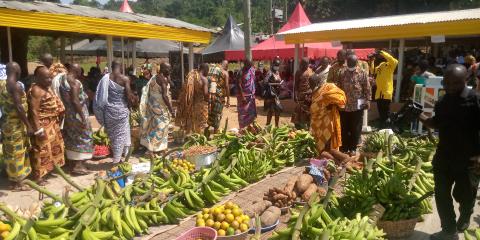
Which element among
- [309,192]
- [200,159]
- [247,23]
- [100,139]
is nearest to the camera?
[309,192]

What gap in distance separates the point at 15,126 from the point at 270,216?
379cm

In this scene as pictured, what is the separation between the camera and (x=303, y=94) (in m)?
8.45

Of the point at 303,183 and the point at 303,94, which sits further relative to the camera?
the point at 303,94

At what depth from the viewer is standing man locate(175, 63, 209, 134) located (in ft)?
27.2

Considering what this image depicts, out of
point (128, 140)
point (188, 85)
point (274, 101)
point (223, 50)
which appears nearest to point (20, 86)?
point (128, 140)

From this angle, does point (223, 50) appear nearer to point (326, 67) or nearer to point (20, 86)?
point (326, 67)

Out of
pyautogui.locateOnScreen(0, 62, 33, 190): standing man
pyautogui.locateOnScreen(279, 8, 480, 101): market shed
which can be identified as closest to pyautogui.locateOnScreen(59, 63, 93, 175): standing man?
pyautogui.locateOnScreen(0, 62, 33, 190): standing man

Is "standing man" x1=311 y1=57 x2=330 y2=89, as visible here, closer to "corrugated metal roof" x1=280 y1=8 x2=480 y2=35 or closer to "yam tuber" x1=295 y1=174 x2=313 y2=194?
"yam tuber" x1=295 y1=174 x2=313 y2=194

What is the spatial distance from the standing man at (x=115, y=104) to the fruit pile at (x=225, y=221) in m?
3.26

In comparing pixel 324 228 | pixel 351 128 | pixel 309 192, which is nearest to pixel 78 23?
pixel 351 128

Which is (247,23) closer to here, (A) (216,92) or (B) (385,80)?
(A) (216,92)

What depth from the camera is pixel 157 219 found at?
440cm

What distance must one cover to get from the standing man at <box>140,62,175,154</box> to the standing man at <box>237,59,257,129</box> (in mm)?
1948

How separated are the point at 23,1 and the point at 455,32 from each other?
9540 mm
